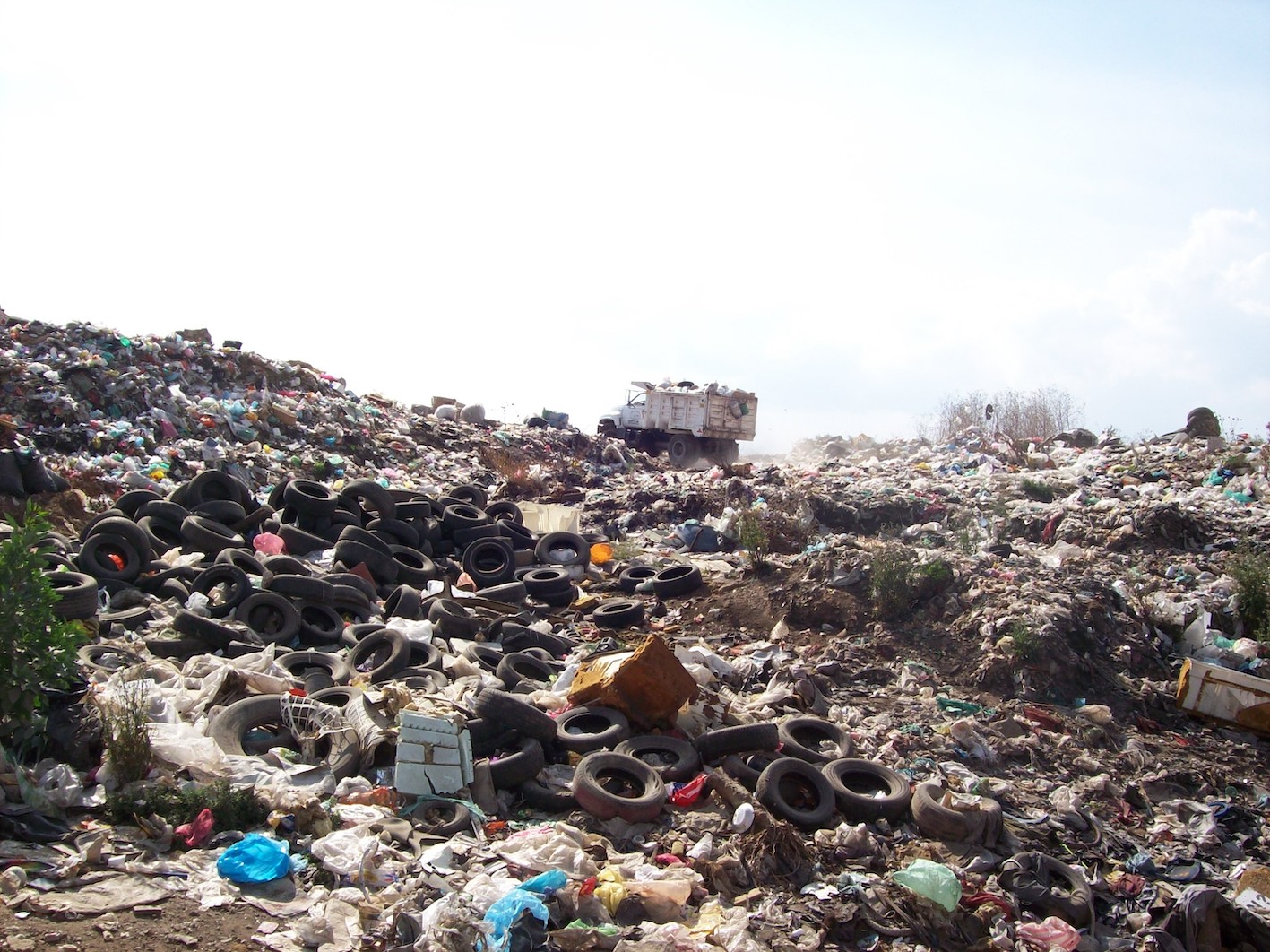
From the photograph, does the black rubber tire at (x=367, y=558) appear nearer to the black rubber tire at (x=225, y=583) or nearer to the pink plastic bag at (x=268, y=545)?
the pink plastic bag at (x=268, y=545)

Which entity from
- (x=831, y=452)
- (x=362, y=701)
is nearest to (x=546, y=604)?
(x=362, y=701)

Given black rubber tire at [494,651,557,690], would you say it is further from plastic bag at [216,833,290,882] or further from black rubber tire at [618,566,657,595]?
black rubber tire at [618,566,657,595]

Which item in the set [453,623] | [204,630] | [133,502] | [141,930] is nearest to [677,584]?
[453,623]

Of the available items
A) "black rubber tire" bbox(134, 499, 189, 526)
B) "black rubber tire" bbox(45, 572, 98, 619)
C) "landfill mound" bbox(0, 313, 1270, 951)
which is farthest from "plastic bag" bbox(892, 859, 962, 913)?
"black rubber tire" bbox(134, 499, 189, 526)

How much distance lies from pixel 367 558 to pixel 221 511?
A: 180 cm

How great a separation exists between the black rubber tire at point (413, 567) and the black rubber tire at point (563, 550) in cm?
149

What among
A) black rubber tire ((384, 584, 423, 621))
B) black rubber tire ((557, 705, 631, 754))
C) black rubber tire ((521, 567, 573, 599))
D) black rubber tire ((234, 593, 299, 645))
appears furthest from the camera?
black rubber tire ((521, 567, 573, 599))

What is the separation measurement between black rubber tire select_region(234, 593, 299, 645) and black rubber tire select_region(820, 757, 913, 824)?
431 centimetres

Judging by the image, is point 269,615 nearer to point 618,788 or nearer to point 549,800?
point 549,800

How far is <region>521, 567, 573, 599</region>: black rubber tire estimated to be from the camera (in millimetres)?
10141

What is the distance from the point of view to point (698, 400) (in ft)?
79.5

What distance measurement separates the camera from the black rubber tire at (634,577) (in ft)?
35.6

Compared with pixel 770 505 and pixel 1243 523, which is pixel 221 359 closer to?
pixel 770 505

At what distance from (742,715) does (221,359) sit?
46.2 ft
